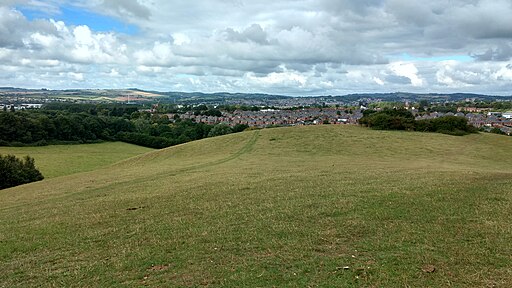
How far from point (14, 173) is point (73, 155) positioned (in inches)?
1399

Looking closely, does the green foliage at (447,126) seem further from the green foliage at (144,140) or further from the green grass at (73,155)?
the green foliage at (144,140)

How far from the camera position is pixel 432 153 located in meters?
53.5

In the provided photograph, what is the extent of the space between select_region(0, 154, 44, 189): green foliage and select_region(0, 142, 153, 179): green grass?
4243 mm

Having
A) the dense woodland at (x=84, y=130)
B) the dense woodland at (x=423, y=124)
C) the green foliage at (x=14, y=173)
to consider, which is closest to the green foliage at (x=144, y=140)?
the dense woodland at (x=84, y=130)

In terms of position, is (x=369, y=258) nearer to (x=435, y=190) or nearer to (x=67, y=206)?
(x=435, y=190)

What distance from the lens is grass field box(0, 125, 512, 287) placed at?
959 centimetres

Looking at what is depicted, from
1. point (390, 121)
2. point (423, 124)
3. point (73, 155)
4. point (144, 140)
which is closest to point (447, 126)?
point (423, 124)

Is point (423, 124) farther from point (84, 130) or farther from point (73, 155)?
point (84, 130)

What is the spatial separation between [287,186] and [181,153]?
40.8m

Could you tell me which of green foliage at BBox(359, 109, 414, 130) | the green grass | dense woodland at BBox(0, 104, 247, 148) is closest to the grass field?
the green grass

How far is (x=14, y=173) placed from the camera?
53.0 m

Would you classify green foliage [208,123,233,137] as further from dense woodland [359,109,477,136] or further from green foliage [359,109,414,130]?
dense woodland [359,109,477,136]

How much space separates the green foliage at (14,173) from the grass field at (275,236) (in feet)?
106

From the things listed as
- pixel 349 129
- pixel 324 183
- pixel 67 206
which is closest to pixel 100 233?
pixel 67 206
